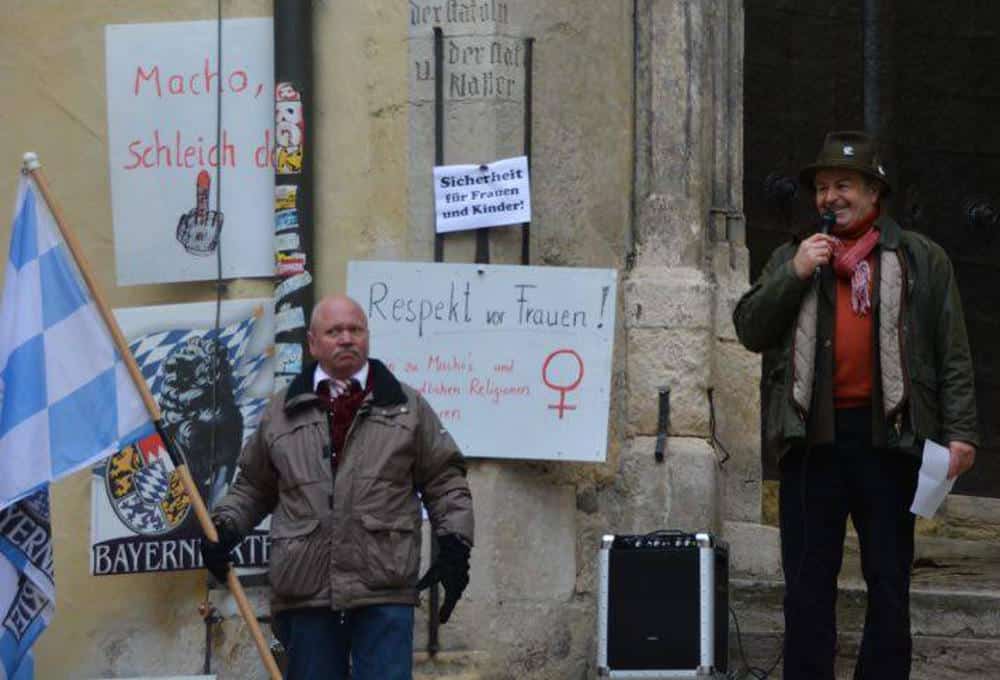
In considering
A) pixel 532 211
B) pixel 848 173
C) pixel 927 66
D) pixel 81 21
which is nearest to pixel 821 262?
pixel 848 173

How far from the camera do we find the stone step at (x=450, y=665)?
31.5 feet

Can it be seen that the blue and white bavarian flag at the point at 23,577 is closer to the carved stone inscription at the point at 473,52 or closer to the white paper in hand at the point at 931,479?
the carved stone inscription at the point at 473,52

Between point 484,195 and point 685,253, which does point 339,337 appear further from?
point 685,253

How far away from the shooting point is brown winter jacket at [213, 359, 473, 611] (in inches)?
298

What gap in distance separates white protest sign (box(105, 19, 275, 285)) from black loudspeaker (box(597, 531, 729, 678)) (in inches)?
77.8

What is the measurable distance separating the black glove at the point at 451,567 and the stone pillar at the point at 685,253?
2.53m

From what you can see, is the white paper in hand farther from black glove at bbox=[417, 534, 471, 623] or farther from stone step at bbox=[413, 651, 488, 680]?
stone step at bbox=[413, 651, 488, 680]

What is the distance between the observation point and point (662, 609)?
8.91m

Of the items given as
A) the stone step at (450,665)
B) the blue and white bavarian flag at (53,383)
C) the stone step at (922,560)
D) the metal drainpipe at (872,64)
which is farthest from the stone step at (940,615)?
the metal drainpipe at (872,64)

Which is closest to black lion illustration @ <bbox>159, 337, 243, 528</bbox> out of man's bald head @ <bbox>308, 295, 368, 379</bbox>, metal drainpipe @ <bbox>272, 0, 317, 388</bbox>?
metal drainpipe @ <bbox>272, 0, 317, 388</bbox>

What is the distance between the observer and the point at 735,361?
10.5 meters

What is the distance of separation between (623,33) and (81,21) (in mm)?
2166

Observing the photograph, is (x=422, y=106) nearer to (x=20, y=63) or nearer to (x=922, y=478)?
(x=20, y=63)

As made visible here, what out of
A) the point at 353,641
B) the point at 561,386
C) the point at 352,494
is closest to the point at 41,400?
the point at 352,494
